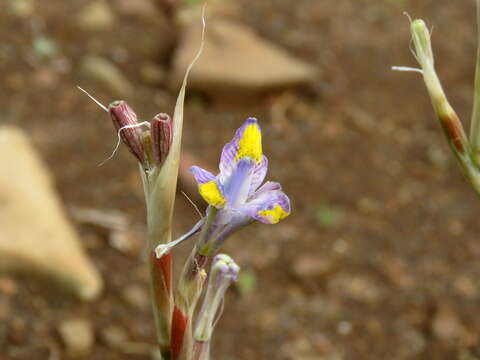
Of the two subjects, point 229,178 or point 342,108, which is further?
point 342,108

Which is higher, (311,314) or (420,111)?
(420,111)

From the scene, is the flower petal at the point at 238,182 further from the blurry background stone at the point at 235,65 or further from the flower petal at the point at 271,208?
the blurry background stone at the point at 235,65

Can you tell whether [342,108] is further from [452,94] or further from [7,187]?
[7,187]

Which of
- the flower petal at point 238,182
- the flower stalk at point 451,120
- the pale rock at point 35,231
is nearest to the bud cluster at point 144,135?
the flower petal at point 238,182

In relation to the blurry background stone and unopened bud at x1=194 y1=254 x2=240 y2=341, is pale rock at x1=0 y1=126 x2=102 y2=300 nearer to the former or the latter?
the blurry background stone

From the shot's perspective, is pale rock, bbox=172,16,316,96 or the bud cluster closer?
the bud cluster

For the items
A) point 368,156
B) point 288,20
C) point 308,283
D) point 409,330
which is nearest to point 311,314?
point 308,283

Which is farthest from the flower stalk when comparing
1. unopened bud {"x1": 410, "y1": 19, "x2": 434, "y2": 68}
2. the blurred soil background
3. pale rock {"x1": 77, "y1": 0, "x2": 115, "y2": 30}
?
pale rock {"x1": 77, "y1": 0, "x2": 115, "y2": 30}
